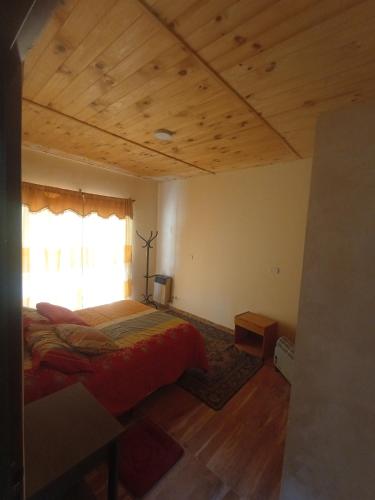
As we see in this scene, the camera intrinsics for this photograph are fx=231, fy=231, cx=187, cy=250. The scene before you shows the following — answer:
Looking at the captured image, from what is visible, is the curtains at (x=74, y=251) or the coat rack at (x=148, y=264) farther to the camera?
the coat rack at (x=148, y=264)

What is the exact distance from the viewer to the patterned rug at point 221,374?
2.23 m

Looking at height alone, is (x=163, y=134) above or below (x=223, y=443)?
above

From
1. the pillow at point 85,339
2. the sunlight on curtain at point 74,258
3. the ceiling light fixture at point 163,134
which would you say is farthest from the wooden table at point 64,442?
the sunlight on curtain at point 74,258

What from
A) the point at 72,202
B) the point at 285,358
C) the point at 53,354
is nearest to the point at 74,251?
the point at 72,202

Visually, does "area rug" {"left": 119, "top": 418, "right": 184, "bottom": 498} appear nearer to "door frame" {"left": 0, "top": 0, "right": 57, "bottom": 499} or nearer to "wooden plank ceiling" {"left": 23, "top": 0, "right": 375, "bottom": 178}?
"door frame" {"left": 0, "top": 0, "right": 57, "bottom": 499}

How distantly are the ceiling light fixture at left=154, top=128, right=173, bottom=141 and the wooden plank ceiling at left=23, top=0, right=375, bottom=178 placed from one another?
76 millimetres

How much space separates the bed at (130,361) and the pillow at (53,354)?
31 mm

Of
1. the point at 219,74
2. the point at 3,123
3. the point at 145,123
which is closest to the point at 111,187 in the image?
the point at 145,123

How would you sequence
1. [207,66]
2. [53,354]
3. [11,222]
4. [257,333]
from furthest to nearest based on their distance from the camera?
[257,333], [53,354], [207,66], [11,222]

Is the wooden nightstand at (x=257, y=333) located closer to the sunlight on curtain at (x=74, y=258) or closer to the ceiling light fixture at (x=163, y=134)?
the sunlight on curtain at (x=74, y=258)

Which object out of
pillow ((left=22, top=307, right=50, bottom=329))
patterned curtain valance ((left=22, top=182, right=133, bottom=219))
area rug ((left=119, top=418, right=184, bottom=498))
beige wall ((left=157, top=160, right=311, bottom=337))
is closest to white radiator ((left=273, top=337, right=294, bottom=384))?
beige wall ((left=157, top=160, right=311, bottom=337))

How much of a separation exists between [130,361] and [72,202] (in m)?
2.40

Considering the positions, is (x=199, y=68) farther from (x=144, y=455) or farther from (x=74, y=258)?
(x=74, y=258)

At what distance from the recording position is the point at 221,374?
99.7 inches
